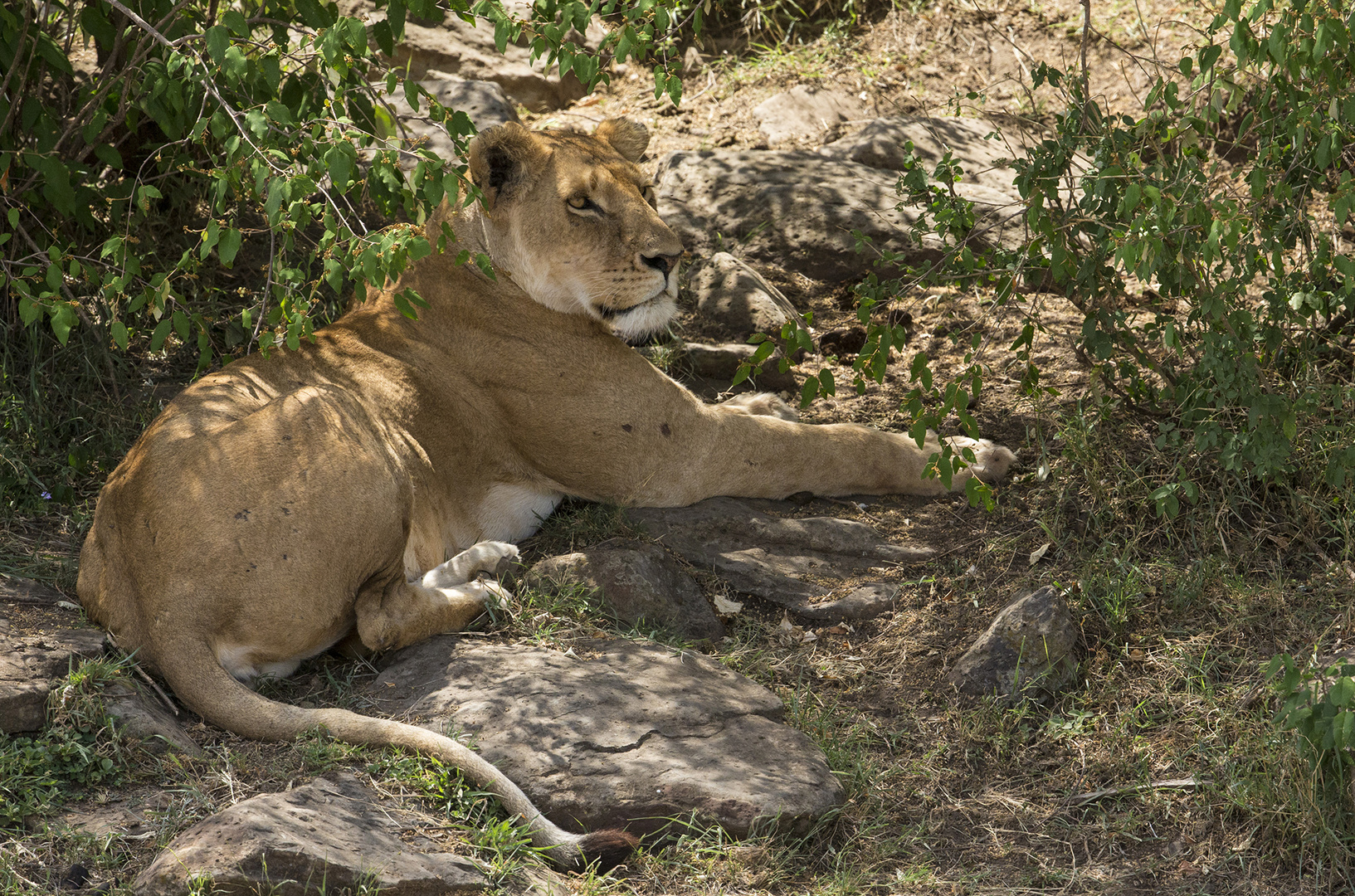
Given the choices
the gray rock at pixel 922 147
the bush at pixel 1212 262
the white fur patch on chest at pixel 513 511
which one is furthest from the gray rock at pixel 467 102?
the bush at pixel 1212 262

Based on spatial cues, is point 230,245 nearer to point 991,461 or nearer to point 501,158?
point 501,158

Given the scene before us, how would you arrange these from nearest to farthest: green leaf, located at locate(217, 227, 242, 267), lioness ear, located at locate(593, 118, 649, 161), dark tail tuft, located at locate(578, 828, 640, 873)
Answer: dark tail tuft, located at locate(578, 828, 640, 873) < green leaf, located at locate(217, 227, 242, 267) < lioness ear, located at locate(593, 118, 649, 161)

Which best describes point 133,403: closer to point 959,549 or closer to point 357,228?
point 357,228

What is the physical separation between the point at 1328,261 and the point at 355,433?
3.61 metres

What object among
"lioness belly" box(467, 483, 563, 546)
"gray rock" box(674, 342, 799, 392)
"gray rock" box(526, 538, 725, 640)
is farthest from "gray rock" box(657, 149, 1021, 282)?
"gray rock" box(526, 538, 725, 640)

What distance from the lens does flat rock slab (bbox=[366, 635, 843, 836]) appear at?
361 centimetres

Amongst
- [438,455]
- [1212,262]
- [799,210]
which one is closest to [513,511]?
[438,455]

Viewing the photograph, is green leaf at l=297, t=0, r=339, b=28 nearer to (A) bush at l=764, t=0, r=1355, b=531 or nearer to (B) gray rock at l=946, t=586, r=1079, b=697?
(A) bush at l=764, t=0, r=1355, b=531

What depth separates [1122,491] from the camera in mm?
4902

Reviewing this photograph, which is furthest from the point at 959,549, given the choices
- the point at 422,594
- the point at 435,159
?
the point at 435,159

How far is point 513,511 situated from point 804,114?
4.42 meters

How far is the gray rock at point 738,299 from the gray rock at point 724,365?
0.57ft

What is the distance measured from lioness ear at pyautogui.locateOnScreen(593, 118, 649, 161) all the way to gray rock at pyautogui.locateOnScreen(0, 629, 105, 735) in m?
2.97

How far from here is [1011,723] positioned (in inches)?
166
